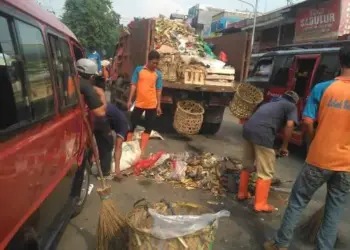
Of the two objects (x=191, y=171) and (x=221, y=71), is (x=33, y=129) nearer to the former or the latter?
(x=191, y=171)

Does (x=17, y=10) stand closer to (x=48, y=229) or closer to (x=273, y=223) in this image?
(x=48, y=229)

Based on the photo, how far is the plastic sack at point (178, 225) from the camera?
2100 millimetres

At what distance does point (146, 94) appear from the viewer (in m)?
5.97

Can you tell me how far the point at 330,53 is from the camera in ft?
21.1

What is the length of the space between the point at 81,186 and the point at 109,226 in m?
1.23

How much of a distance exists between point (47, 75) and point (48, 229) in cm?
112

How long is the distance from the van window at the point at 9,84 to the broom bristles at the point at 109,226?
103 centimetres

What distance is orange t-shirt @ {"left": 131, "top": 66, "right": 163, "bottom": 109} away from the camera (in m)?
5.97

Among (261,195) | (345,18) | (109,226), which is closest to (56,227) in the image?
(109,226)

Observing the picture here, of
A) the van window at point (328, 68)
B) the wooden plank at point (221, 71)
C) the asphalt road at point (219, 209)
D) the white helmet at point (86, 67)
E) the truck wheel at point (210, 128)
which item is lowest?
the truck wheel at point (210, 128)

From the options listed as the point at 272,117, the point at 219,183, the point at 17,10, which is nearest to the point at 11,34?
the point at 17,10

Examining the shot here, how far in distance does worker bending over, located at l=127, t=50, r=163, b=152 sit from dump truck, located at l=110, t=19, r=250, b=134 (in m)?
1.09

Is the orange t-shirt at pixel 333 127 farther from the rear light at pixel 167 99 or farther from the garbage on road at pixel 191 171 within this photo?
the rear light at pixel 167 99

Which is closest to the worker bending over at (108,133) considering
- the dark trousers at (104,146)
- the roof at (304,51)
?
the dark trousers at (104,146)
